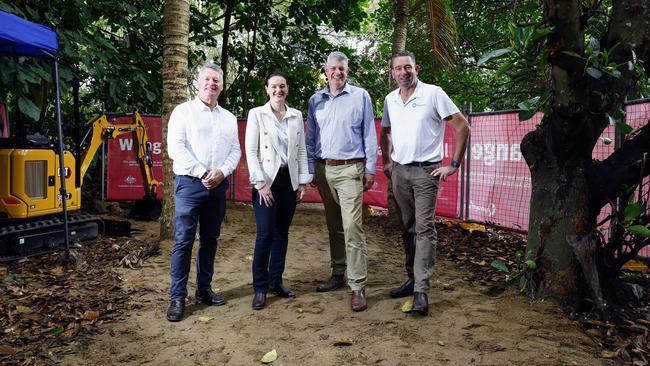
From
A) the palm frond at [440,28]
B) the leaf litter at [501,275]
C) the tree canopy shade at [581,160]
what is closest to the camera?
the leaf litter at [501,275]

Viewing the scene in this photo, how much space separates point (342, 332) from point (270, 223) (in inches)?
43.2

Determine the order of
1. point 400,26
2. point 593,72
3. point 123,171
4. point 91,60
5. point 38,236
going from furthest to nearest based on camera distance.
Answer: point 123,171, point 400,26, point 91,60, point 38,236, point 593,72

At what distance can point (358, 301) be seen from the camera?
416 cm

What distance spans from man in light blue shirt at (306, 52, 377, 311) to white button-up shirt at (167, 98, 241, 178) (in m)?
0.79

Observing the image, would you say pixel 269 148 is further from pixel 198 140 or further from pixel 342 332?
pixel 342 332

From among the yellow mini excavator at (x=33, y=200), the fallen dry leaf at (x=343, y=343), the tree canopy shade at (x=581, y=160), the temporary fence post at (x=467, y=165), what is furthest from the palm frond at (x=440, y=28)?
the fallen dry leaf at (x=343, y=343)

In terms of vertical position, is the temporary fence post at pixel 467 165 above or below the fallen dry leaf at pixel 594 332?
above

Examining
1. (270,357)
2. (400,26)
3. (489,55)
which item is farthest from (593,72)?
(400,26)

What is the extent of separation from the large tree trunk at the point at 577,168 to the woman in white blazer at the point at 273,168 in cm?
205

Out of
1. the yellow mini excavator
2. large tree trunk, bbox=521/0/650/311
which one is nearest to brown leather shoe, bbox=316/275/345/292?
large tree trunk, bbox=521/0/650/311

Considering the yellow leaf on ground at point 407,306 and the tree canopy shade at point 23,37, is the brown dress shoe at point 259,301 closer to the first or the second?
the yellow leaf on ground at point 407,306

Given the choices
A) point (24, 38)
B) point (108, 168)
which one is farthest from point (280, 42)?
point (24, 38)

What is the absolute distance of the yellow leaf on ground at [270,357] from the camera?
131 inches

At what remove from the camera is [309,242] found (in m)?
7.35
